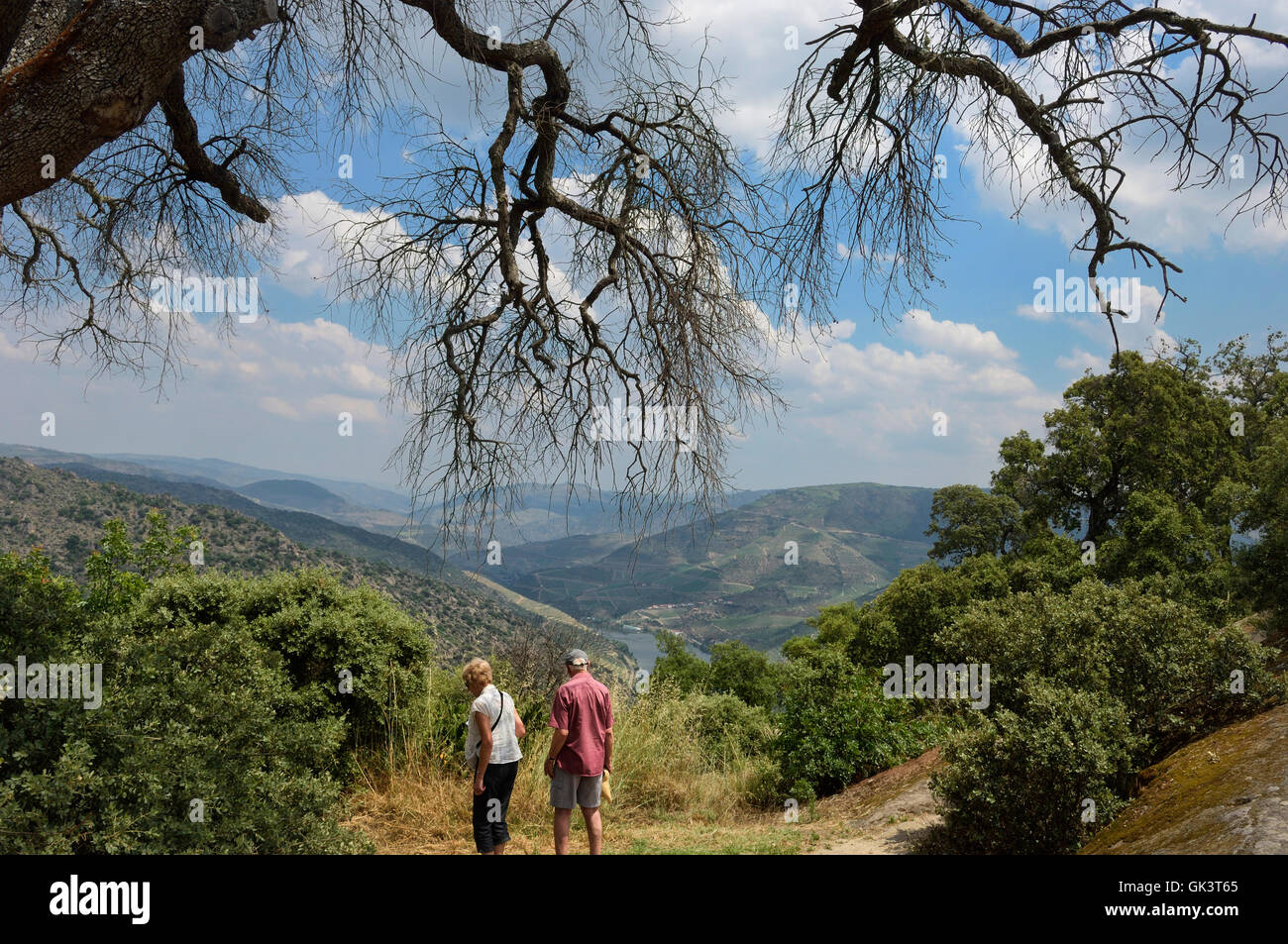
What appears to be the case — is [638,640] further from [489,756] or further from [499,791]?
[489,756]

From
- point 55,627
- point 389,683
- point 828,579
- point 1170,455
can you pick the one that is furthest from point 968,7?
point 828,579

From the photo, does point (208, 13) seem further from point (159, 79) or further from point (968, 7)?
point (968, 7)

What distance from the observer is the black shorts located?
17.0ft

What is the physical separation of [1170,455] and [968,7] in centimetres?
2252

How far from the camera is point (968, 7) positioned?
4.50 metres

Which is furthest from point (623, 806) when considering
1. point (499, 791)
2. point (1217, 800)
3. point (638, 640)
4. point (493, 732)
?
point (638, 640)

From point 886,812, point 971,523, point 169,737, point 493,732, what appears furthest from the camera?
point 971,523

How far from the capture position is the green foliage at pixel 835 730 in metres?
9.07

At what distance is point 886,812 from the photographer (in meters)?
6.99

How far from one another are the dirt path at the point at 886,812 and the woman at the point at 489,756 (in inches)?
104

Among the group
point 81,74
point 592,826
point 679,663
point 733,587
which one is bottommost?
point 733,587

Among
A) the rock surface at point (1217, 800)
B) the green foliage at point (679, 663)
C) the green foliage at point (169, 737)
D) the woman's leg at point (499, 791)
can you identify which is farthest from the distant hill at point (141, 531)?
the rock surface at point (1217, 800)

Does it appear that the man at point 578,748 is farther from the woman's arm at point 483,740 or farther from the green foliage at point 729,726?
the green foliage at point 729,726

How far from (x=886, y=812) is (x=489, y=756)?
4.03 m
